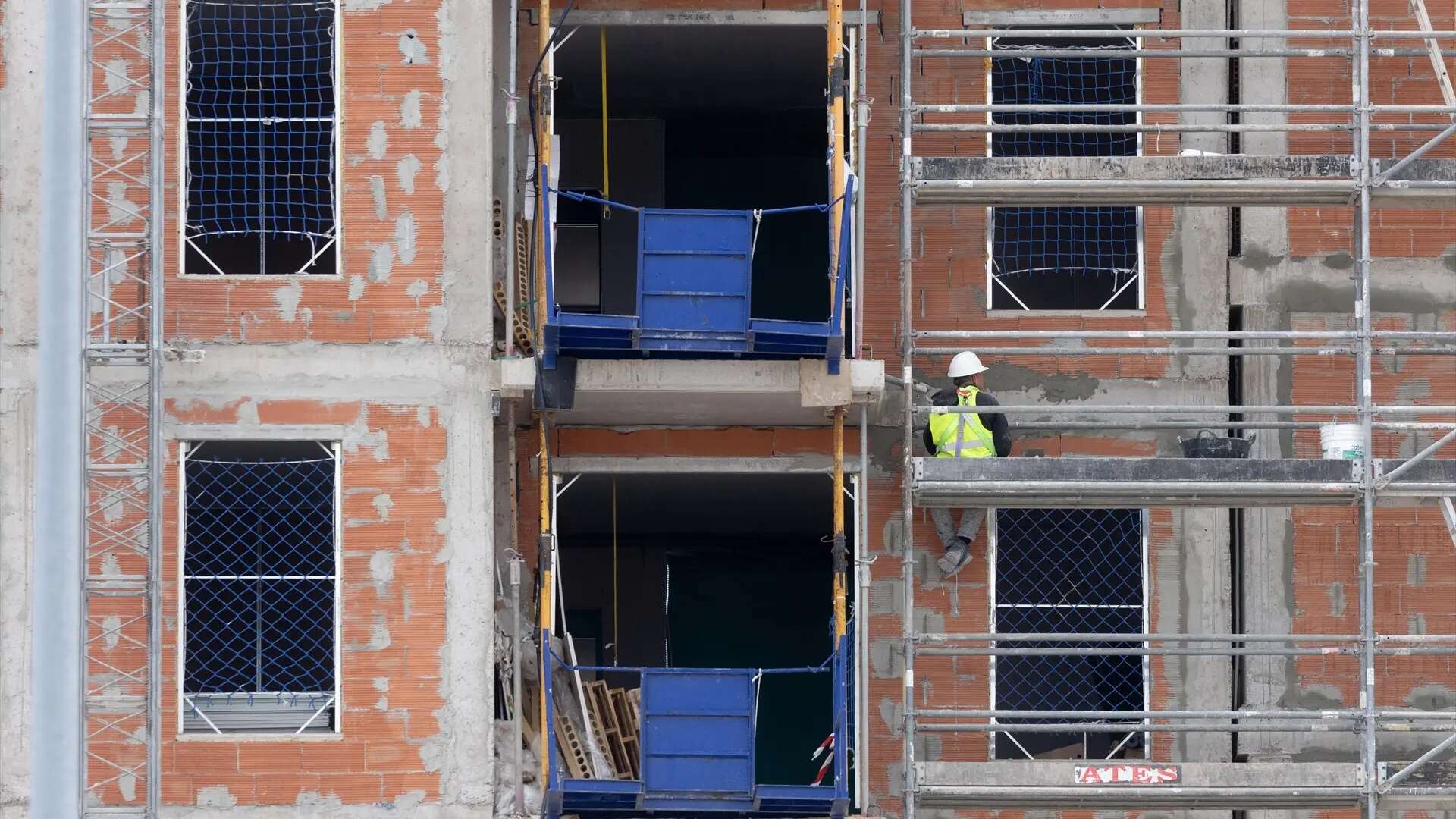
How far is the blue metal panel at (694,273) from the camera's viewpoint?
49.1 feet

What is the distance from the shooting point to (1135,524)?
1658cm

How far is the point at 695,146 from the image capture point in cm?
2270

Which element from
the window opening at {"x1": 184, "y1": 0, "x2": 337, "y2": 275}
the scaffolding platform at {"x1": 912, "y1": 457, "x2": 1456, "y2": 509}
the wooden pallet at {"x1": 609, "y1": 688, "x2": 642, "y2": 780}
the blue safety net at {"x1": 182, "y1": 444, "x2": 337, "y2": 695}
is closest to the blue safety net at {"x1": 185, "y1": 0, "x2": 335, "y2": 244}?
the window opening at {"x1": 184, "y1": 0, "x2": 337, "y2": 275}

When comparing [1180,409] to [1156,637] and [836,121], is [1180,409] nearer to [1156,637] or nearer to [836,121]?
[1156,637]

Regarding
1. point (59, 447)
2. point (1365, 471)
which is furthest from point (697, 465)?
point (59, 447)

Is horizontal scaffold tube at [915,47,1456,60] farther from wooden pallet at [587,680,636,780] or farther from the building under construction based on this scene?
wooden pallet at [587,680,636,780]

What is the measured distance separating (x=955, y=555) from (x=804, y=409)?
4.94 ft

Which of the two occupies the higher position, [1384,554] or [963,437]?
[963,437]

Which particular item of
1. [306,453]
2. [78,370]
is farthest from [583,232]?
[78,370]

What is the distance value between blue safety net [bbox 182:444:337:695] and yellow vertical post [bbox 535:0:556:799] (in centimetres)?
144

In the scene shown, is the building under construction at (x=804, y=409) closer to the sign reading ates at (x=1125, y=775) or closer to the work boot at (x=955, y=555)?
the sign reading ates at (x=1125, y=775)

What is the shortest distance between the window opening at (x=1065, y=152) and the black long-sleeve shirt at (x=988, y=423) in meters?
1.00

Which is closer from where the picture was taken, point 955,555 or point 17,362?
point 17,362

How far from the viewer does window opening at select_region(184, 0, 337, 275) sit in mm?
15680
